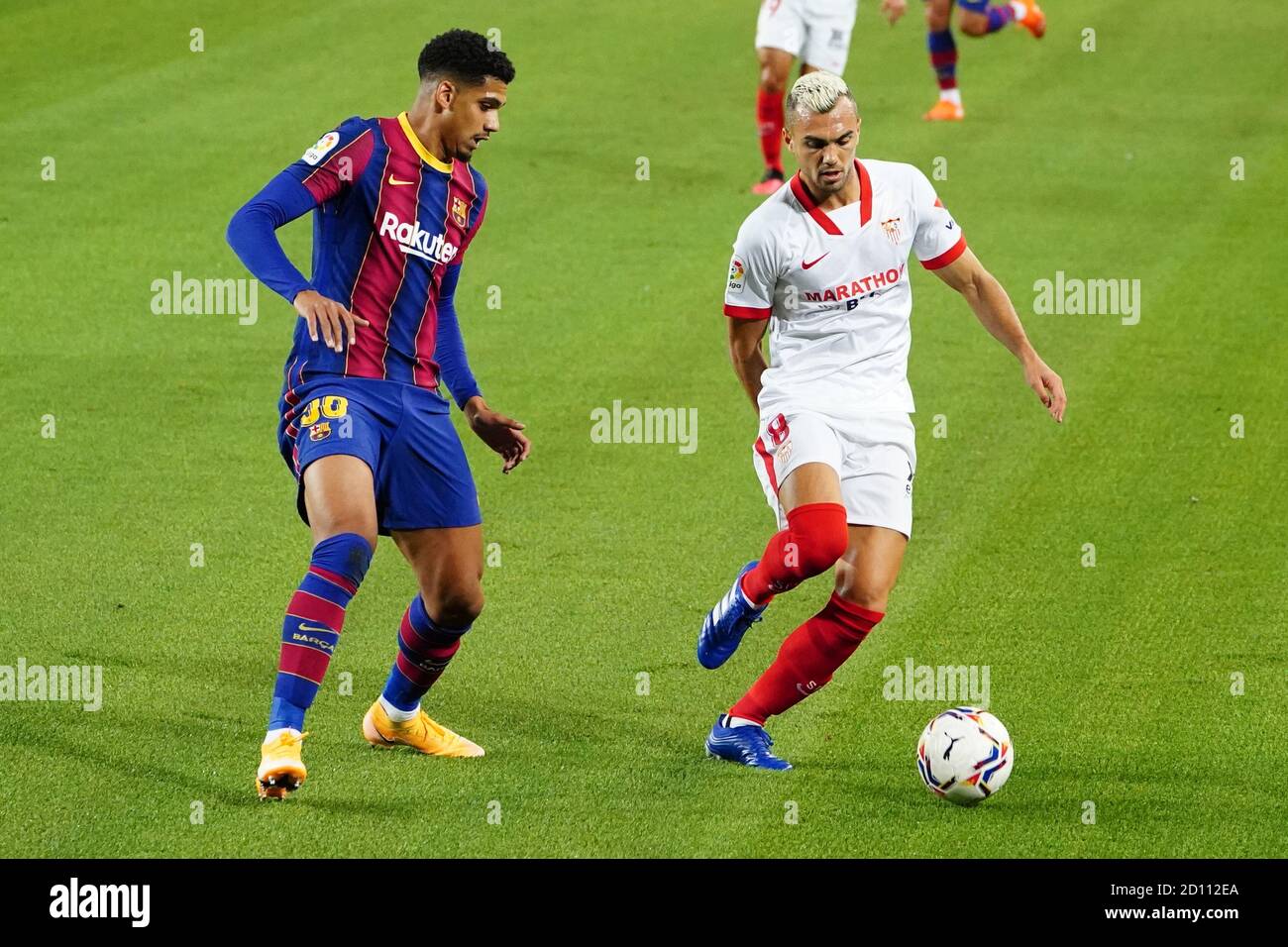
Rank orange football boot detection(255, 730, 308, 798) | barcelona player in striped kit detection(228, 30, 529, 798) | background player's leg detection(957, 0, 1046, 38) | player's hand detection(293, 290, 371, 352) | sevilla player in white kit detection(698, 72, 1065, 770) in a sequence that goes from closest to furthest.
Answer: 1. orange football boot detection(255, 730, 308, 798)
2. player's hand detection(293, 290, 371, 352)
3. barcelona player in striped kit detection(228, 30, 529, 798)
4. sevilla player in white kit detection(698, 72, 1065, 770)
5. background player's leg detection(957, 0, 1046, 38)

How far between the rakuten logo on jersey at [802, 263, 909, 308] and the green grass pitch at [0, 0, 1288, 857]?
58.0 inches

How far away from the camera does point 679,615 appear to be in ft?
25.0

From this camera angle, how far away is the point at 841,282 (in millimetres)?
6250

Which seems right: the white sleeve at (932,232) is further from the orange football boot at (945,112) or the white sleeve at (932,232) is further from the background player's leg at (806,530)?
the orange football boot at (945,112)

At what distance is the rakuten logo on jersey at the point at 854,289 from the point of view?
20.5 feet

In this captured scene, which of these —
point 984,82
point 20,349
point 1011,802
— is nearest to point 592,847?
point 1011,802

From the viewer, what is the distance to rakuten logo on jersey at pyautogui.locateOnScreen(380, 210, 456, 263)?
5945 millimetres

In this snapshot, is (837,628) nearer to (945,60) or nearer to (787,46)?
(787,46)

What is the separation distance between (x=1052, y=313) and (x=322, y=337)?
753 cm

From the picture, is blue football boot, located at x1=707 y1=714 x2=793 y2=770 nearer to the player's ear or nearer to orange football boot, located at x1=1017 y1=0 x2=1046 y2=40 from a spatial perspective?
the player's ear

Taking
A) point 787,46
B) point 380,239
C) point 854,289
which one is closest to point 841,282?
point 854,289

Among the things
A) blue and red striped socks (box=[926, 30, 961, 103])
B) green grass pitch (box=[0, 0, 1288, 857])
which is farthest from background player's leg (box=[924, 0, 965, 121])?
green grass pitch (box=[0, 0, 1288, 857])

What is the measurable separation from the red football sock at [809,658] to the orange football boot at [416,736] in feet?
3.00
